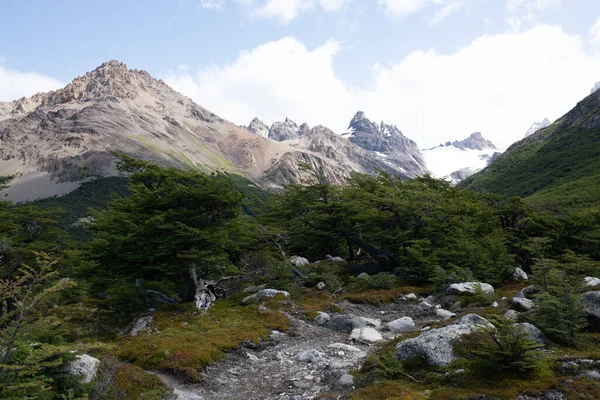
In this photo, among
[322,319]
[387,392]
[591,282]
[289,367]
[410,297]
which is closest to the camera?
[387,392]

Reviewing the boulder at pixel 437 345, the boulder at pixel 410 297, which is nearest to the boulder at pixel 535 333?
the boulder at pixel 437 345

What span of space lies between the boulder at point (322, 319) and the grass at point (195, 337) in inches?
73.9

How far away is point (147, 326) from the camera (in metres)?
19.8

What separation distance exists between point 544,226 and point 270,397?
31157 millimetres

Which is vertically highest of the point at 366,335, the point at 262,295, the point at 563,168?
the point at 563,168

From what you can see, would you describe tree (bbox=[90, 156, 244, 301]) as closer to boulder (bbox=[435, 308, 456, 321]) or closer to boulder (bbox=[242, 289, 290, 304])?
boulder (bbox=[242, 289, 290, 304])

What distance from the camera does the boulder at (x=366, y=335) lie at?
55.4 ft

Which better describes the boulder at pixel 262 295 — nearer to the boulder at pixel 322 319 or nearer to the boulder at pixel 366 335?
the boulder at pixel 322 319

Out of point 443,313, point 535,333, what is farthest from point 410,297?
point 535,333

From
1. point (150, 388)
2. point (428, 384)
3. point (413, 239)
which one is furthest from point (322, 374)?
point (413, 239)

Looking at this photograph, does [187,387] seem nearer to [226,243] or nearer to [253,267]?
[226,243]

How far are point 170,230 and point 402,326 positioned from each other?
15.5 m

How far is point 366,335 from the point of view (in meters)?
17.2

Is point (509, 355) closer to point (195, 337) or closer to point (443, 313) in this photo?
point (443, 313)
